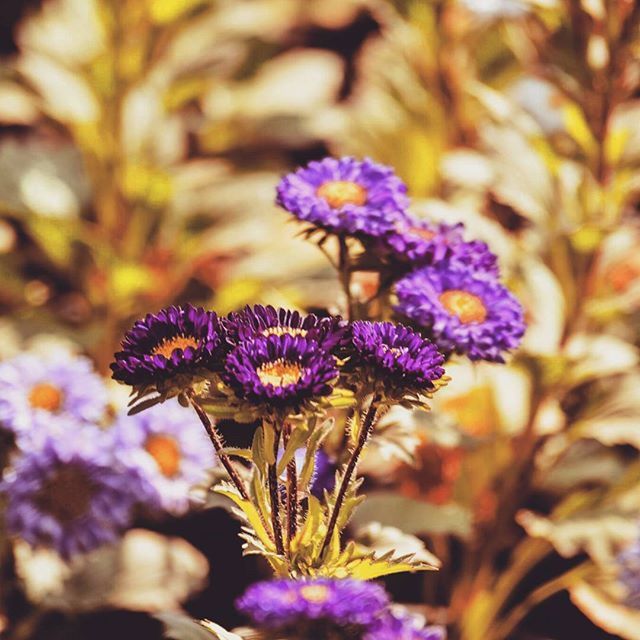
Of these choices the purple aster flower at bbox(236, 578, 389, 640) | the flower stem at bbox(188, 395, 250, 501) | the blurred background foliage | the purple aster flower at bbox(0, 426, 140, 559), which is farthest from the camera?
the blurred background foliage

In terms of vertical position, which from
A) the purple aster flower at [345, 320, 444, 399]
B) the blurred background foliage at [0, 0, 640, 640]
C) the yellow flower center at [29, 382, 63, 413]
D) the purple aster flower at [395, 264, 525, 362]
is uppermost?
the blurred background foliage at [0, 0, 640, 640]

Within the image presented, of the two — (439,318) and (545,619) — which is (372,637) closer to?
(439,318)

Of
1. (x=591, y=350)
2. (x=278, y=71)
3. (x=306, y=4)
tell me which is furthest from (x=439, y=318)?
(x=306, y=4)

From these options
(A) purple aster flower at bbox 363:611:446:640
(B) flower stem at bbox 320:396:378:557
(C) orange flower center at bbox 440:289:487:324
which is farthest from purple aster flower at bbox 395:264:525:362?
(A) purple aster flower at bbox 363:611:446:640

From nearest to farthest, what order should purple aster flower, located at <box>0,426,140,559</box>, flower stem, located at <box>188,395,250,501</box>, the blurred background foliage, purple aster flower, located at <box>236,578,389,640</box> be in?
1. purple aster flower, located at <box>236,578,389,640</box>
2. flower stem, located at <box>188,395,250,501</box>
3. purple aster flower, located at <box>0,426,140,559</box>
4. the blurred background foliage

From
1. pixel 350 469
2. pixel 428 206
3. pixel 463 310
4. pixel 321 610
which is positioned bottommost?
pixel 321 610

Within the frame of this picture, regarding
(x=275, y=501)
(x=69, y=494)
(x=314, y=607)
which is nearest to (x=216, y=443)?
(x=275, y=501)

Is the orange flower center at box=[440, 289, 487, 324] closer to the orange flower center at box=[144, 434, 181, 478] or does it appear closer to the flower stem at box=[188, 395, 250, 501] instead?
the flower stem at box=[188, 395, 250, 501]

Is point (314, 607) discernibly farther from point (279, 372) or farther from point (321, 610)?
point (279, 372)
